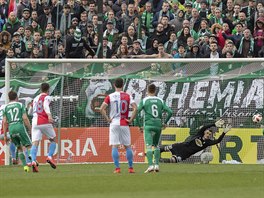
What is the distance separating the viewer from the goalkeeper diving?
98.5ft

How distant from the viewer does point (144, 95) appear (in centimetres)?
3053

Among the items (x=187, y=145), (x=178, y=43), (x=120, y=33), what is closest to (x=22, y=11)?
(x=120, y=33)

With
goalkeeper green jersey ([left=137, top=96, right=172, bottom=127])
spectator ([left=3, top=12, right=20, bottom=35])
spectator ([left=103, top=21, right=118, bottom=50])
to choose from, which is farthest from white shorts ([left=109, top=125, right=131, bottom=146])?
spectator ([left=3, top=12, right=20, bottom=35])

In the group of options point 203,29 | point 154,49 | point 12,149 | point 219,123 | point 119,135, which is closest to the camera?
point 119,135

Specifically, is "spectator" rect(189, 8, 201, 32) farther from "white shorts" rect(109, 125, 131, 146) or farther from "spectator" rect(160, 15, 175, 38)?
"white shorts" rect(109, 125, 131, 146)

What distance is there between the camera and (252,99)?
98.6ft

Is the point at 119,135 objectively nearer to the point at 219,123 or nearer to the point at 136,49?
the point at 219,123

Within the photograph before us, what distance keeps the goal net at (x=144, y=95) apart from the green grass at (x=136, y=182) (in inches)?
83.3

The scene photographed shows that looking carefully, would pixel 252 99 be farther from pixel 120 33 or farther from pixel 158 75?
pixel 120 33

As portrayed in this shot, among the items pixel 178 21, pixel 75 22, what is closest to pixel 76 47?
pixel 75 22

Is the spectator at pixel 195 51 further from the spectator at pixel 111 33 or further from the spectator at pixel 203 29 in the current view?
the spectator at pixel 111 33

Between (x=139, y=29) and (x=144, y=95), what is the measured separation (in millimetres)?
4138

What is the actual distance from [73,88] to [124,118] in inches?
195

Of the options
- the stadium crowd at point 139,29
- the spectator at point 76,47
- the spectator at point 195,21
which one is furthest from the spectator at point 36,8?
the spectator at point 195,21
